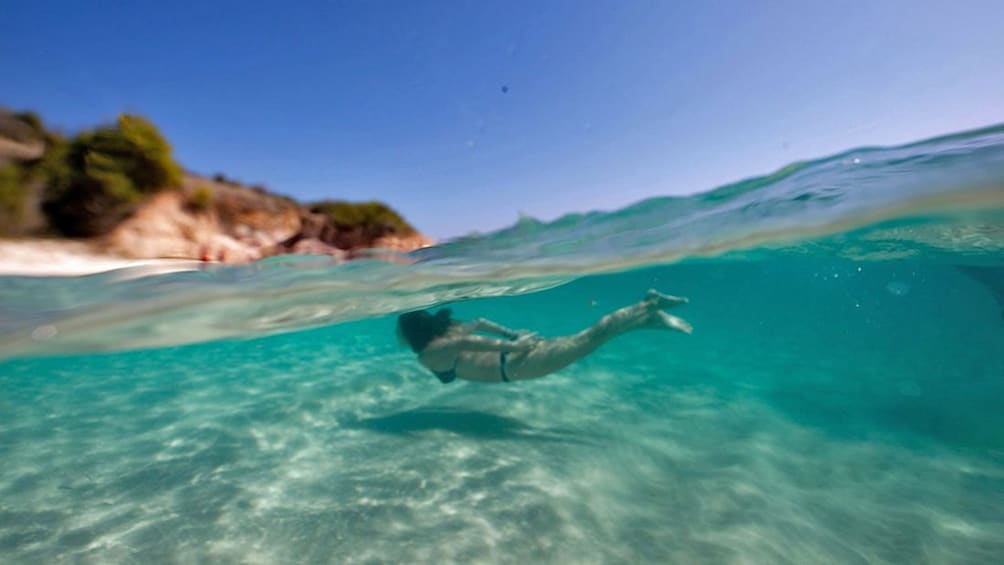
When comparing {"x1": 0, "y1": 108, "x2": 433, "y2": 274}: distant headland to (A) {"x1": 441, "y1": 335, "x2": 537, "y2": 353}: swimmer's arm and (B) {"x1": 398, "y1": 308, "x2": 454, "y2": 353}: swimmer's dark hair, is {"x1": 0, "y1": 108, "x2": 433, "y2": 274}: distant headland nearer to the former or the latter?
(B) {"x1": 398, "y1": 308, "x2": 454, "y2": 353}: swimmer's dark hair

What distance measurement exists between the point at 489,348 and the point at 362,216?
389 centimetres

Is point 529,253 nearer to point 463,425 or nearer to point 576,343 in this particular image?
point 576,343

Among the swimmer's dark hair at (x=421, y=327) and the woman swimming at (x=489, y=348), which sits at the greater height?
the swimmer's dark hair at (x=421, y=327)

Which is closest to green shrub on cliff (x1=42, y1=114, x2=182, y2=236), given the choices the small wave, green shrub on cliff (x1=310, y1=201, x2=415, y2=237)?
green shrub on cliff (x1=310, y1=201, x2=415, y2=237)

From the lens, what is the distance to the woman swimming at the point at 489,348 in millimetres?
8836

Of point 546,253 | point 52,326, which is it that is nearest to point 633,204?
point 546,253

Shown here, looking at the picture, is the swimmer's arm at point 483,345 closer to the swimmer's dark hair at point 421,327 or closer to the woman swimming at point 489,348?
the woman swimming at point 489,348

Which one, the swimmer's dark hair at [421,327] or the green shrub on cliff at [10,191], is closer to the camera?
the green shrub on cliff at [10,191]

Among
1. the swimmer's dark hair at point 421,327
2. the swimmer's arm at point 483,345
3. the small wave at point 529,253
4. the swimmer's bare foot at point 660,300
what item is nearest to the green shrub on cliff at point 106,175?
the small wave at point 529,253

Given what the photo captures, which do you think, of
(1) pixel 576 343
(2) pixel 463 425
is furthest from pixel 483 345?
(1) pixel 576 343

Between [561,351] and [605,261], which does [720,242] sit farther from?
[561,351]

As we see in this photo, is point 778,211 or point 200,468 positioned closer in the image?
point 200,468

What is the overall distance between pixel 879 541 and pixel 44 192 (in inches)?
444

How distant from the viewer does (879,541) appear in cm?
579
